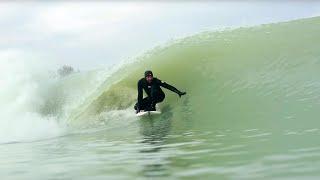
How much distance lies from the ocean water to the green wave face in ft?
0.12

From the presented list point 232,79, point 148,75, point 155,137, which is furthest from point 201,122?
point 232,79

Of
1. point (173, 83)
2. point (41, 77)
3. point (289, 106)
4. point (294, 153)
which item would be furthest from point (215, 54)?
point (41, 77)

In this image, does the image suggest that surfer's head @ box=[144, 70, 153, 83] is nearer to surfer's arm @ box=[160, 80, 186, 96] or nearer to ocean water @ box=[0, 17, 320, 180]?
surfer's arm @ box=[160, 80, 186, 96]

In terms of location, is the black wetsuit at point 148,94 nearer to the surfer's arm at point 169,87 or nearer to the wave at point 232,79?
the surfer's arm at point 169,87

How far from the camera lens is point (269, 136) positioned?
8000 millimetres

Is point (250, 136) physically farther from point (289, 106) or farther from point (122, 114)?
point (122, 114)

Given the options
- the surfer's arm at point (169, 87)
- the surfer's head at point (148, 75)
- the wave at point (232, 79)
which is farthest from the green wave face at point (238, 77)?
the surfer's head at point (148, 75)

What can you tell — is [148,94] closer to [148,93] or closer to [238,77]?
[148,93]

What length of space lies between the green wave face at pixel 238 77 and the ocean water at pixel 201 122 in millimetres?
36

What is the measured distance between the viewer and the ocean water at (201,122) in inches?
245

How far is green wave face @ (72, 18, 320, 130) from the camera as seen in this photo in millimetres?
11305

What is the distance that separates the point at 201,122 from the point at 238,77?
14.4 ft

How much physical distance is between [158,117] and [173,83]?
3.45 meters

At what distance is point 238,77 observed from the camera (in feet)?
51.0
